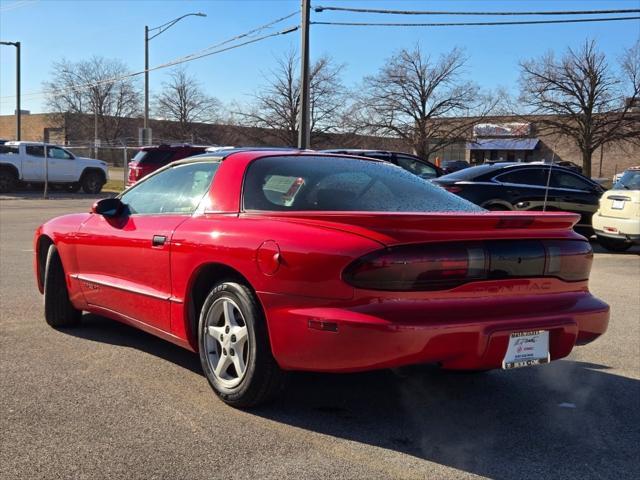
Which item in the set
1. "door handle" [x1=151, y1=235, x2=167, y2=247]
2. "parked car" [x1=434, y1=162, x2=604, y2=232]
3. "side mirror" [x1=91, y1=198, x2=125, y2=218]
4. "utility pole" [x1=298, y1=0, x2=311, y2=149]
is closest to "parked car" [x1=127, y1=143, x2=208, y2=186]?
"utility pole" [x1=298, y1=0, x2=311, y2=149]

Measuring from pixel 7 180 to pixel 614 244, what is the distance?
21.7m

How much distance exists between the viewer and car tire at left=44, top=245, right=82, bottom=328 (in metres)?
5.63

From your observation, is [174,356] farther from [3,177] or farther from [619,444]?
[3,177]

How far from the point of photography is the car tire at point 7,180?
2508 cm

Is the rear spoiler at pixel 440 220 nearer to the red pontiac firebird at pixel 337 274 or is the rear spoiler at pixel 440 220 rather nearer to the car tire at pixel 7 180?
the red pontiac firebird at pixel 337 274

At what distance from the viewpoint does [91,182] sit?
27281 millimetres

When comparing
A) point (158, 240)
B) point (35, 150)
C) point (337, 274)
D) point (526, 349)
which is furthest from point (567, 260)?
point (35, 150)

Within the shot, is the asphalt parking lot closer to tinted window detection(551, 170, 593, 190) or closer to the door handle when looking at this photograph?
the door handle

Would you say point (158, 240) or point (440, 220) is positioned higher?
point (440, 220)

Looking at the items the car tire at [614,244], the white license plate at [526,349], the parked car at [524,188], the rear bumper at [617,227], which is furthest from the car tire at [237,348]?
the car tire at [614,244]

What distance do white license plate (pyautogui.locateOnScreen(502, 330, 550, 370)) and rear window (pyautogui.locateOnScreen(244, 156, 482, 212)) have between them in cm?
97

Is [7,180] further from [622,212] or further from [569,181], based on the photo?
[622,212]

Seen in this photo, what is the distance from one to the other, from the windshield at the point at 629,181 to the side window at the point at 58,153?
2083 centimetres

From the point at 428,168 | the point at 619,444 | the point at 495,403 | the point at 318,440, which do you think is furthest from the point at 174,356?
the point at 428,168
